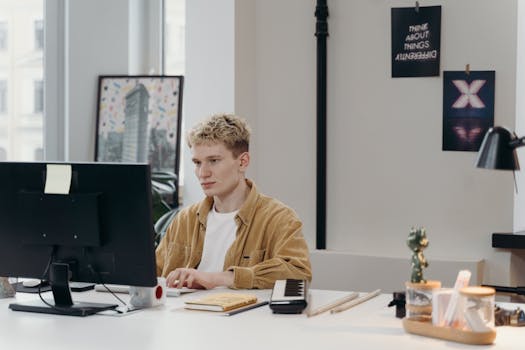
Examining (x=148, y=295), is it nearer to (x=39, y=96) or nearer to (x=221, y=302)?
(x=221, y=302)

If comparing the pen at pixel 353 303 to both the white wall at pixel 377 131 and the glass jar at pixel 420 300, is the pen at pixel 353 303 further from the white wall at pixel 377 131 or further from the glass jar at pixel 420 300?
the white wall at pixel 377 131

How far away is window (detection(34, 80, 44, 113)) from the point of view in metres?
4.49

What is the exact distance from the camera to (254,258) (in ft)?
9.62

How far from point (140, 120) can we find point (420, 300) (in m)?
2.54

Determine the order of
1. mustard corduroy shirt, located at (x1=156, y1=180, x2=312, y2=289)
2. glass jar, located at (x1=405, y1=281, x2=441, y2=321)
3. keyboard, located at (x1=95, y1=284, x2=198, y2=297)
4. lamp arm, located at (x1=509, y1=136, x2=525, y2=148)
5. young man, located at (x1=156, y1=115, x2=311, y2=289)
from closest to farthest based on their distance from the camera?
lamp arm, located at (x1=509, y1=136, x2=525, y2=148), glass jar, located at (x1=405, y1=281, x2=441, y2=321), keyboard, located at (x1=95, y1=284, x2=198, y2=297), mustard corduroy shirt, located at (x1=156, y1=180, x2=312, y2=289), young man, located at (x1=156, y1=115, x2=311, y2=289)

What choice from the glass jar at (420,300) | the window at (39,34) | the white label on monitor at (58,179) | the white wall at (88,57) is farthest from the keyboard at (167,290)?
the window at (39,34)

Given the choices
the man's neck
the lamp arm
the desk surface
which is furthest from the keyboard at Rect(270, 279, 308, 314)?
the lamp arm

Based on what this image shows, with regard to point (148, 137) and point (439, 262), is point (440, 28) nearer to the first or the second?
point (439, 262)

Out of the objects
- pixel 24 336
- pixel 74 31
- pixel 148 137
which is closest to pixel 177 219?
pixel 24 336

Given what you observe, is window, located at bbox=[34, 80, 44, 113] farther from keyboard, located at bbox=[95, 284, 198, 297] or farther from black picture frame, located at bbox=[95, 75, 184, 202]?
keyboard, located at bbox=[95, 284, 198, 297]

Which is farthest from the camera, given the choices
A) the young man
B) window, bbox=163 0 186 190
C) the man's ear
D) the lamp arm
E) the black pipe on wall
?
window, bbox=163 0 186 190

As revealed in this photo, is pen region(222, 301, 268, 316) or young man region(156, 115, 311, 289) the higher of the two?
young man region(156, 115, 311, 289)

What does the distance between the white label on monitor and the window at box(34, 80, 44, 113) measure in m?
2.14

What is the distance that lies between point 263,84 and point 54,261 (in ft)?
5.75
